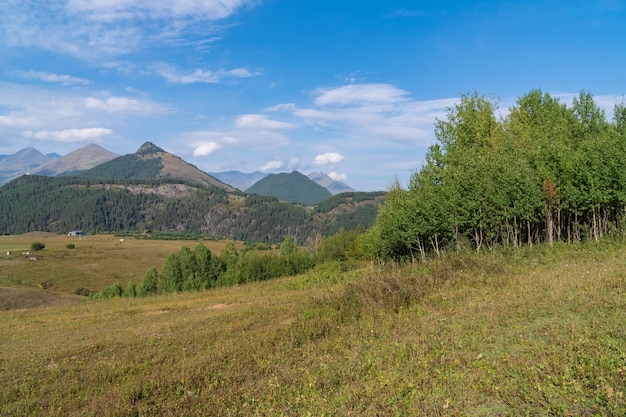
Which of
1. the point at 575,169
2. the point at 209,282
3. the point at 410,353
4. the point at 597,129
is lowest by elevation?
the point at 209,282

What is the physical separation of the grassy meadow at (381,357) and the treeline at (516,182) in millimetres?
12401

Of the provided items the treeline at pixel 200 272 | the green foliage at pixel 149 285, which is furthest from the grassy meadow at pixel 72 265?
the green foliage at pixel 149 285

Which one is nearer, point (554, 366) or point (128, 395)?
point (554, 366)

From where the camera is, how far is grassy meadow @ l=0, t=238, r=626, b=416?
22.6 feet

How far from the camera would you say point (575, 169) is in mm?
27406

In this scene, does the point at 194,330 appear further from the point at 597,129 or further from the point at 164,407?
the point at 597,129

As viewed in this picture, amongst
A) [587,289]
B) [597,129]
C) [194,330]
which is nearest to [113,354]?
[194,330]

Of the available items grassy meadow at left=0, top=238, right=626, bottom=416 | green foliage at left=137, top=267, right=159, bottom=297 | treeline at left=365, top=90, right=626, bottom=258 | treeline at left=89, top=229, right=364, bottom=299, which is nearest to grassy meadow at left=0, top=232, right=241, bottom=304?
treeline at left=89, top=229, right=364, bottom=299

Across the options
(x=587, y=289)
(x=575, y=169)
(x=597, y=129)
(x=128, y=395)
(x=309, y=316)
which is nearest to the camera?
(x=128, y=395)

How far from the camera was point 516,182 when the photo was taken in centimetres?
2875

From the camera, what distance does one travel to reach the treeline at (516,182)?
27.1 meters

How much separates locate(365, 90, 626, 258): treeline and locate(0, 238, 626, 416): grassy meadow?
12.4 meters

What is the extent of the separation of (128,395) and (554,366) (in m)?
9.38

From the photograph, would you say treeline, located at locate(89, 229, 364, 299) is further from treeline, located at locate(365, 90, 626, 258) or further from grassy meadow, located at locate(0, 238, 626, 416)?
grassy meadow, located at locate(0, 238, 626, 416)
